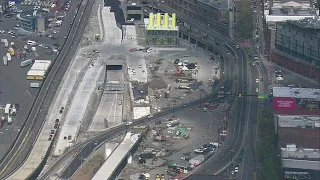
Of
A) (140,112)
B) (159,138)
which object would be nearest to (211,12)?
(140,112)

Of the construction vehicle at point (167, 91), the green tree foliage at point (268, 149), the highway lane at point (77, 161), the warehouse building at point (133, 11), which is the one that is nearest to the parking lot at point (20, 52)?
the highway lane at point (77, 161)

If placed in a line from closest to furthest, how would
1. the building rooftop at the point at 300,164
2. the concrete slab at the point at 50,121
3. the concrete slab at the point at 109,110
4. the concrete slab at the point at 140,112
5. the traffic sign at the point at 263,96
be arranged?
the building rooftop at the point at 300,164 → the concrete slab at the point at 50,121 → the concrete slab at the point at 109,110 → the concrete slab at the point at 140,112 → the traffic sign at the point at 263,96

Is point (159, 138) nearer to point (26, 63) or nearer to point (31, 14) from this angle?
point (26, 63)

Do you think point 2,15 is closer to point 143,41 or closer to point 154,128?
point 143,41

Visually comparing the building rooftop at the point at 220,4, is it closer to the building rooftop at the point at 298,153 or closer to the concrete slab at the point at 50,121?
the concrete slab at the point at 50,121

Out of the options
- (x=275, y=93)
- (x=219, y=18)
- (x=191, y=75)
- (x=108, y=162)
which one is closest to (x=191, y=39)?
(x=219, y=18)

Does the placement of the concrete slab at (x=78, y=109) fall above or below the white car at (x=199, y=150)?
above
